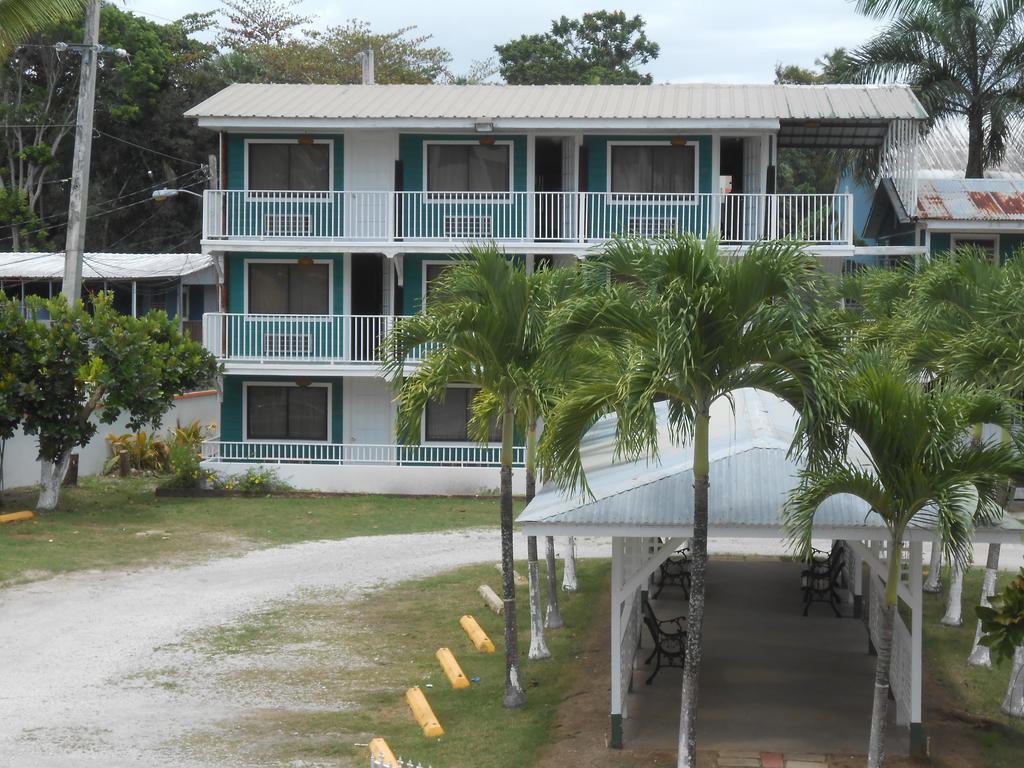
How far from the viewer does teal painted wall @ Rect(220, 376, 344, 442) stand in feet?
94.7

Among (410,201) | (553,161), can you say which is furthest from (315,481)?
(553,161)

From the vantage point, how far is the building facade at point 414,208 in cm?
2745

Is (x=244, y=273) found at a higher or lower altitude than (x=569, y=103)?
lower

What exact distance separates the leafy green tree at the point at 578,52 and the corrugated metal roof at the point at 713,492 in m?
45.3

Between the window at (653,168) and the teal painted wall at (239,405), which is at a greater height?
the window at (653,168)

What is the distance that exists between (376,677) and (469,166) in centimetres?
1685

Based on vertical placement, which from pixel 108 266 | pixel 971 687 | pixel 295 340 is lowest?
pixel 971 687

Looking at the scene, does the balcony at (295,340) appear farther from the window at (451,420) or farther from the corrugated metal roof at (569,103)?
the corrugated metal roof at (569,103)

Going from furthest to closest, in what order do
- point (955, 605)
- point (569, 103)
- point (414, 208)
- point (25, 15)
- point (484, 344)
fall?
point (569, 103), point (414, 208), point (25, 15), point (955, 605), point (484, 344)

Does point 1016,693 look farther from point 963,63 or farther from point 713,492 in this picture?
point 963,63

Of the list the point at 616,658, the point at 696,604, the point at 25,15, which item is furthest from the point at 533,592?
the point at 25,15

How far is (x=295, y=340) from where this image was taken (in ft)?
92.0

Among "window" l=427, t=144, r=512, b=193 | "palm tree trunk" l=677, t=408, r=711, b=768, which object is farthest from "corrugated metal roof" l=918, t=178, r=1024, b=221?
"palm tree trunk" l=677, t=408, r=711, b=768

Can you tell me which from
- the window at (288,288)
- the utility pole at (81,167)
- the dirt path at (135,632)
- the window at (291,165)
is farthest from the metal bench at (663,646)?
the window at (291,165)
